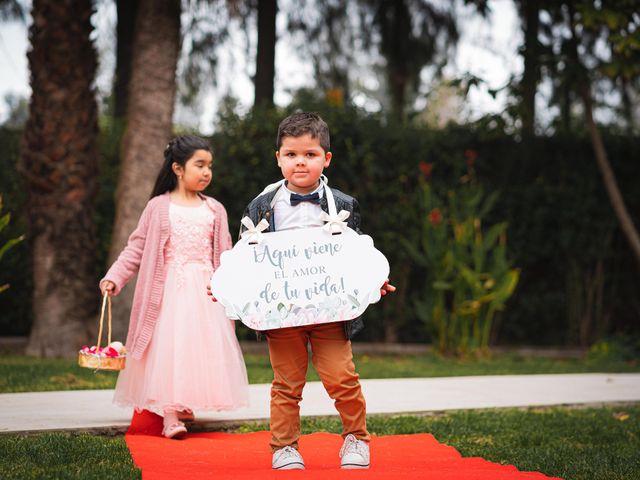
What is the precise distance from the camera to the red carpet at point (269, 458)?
12.2 feet

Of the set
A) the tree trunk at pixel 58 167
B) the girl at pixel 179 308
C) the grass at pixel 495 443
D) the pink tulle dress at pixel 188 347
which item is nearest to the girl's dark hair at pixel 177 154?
the girl at pixel 179 308

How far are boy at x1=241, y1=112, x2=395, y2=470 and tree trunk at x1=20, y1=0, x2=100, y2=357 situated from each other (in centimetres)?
546

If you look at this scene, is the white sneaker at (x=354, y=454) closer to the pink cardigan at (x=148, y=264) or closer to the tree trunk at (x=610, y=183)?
the pink cardigan at (x=148, y=264)

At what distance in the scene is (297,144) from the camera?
3.88 meters

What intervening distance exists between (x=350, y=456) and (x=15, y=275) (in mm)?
6892

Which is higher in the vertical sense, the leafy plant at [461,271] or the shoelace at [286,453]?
the leafy plant at [461,271]

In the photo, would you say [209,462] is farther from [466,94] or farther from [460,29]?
[460,29]

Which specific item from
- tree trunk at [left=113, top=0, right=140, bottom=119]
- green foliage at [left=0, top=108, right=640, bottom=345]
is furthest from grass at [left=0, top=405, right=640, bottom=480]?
tree trunk at [left=113, top=0, right=140, bottom=119]

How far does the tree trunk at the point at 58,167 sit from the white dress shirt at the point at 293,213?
5495mm

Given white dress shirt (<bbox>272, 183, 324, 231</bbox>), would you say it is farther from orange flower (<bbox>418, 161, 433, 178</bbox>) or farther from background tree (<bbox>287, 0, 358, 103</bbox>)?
background tree (<bbox>287, 0, 358, 103</bbox>)

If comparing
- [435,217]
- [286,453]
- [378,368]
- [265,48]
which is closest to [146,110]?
[435,217]

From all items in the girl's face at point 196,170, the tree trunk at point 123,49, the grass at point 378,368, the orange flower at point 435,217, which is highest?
the tree trunk at point 123,49

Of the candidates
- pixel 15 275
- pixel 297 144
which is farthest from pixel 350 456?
pixel 15 275

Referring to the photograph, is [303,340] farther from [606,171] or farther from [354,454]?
[606,171]
